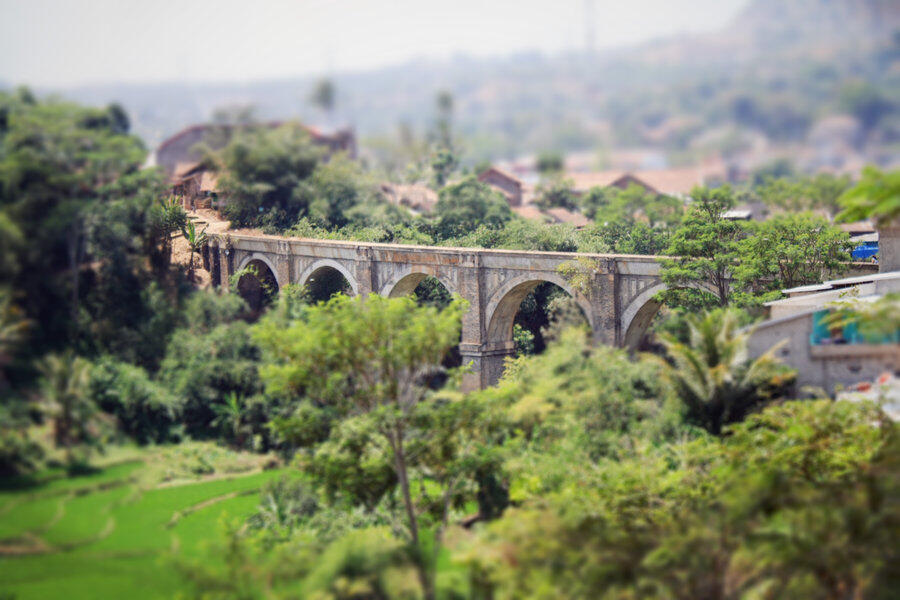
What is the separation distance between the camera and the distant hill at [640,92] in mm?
61688

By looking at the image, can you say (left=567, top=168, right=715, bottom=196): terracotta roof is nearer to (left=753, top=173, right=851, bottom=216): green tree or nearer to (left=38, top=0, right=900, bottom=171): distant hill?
(left=753, top=173, right=851, bottom=216): green tree

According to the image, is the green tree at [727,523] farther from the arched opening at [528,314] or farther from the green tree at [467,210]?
the green tree at [467,210]

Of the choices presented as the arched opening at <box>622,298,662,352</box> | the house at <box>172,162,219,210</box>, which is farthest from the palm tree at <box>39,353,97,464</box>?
the arched opening at <box>622,298,662,352</box>

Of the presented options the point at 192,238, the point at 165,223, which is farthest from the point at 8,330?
the point at 192,238

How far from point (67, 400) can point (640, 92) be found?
4176 inches

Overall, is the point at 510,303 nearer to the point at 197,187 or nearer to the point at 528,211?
the point at 197,187

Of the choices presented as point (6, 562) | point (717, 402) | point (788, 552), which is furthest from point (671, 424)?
point (6, 562)

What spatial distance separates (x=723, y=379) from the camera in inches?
608

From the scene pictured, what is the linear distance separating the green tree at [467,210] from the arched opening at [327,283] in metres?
7.45

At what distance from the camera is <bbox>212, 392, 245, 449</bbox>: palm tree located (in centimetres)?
1831

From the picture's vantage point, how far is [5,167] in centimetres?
1695

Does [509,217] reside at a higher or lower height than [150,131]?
lower

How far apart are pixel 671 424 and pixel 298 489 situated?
21.4ft

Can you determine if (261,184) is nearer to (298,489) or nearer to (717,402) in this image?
(298,489)
